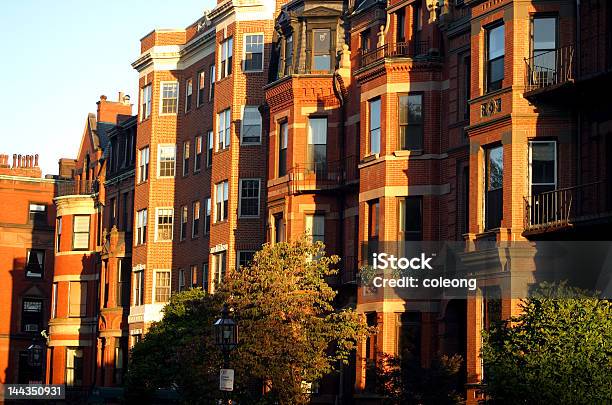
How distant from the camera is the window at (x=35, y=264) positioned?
322 ft

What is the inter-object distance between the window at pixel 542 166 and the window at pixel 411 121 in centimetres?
795

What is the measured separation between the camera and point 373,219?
159 feet

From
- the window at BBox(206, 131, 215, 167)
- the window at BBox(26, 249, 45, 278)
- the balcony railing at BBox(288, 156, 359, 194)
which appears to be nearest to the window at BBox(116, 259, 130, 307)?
the window at BBox(206, 131, 215, 167)

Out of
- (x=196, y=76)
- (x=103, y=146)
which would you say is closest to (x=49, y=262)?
(x=103, y=146)

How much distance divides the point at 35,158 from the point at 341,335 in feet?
206

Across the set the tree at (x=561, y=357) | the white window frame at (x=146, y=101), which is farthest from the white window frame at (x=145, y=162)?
the tree at (x=561, y=357)

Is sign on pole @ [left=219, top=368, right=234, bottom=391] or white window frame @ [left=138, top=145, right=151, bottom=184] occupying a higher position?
white window frame @ [left=138, top=145, right=151, bottom=184]

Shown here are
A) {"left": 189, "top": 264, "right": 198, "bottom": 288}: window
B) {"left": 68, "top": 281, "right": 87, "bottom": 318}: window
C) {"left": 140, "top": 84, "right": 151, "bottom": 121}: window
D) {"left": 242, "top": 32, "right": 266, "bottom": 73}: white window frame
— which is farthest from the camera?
{"left": 68, "top": 281, "right": 87, "bottom": 318}: window

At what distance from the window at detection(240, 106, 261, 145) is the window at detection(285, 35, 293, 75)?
5.36 metres

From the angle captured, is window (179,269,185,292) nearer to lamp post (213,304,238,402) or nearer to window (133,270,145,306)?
window (133,270,145,306)

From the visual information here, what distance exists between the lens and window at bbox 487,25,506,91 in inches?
1618

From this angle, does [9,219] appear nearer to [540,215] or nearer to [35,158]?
[35,158]

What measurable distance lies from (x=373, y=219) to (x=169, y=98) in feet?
83.2

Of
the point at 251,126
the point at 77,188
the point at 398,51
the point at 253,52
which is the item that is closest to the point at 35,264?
the point at 77,188
